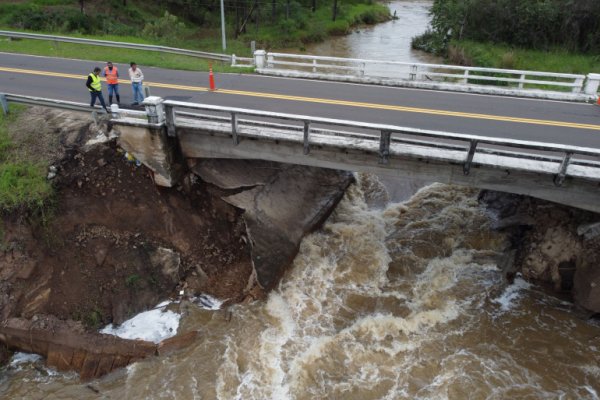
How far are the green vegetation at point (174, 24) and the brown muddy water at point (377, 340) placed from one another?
10482mm

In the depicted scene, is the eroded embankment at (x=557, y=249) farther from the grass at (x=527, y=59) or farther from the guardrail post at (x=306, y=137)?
the grass at (x=527, y=59)

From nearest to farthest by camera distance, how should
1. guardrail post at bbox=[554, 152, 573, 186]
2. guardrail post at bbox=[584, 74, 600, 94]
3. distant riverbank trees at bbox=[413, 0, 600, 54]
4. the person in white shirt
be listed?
guardrail post at bbox=[554, 152, 573, 186] < the person in white shirt < guardrail post at bbox=[584, 74, 600, 94] < distant riverbank trees at bbox=[413, 0, 600, 54]

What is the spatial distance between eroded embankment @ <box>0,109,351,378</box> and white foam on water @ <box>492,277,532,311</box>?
5.86 m

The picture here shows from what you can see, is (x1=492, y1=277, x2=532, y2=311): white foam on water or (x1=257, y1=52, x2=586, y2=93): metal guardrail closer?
(x1=492, y1=277, x2=532, y2=311): white foam on water

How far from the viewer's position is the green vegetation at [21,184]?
11.9 meters

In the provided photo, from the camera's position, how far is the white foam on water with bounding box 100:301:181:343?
38.1 ft

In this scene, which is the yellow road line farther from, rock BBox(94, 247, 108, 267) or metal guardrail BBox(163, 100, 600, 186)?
rock BBox(94, 247, 108, 267)

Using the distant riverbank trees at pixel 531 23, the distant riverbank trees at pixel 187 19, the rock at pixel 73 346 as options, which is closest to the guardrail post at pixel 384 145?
the rock at pixel 73 346

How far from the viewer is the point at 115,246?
488 inches

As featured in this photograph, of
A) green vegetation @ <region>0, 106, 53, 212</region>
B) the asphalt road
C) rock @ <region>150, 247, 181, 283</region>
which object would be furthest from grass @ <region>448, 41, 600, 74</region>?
green vegetation @ <region>0, 106, 53, 212</region>

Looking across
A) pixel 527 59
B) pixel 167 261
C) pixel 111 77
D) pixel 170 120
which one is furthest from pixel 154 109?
pixel 527 59

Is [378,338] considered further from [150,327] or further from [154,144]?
[154,144]

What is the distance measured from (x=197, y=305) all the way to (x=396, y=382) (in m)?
5.54

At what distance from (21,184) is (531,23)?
29.5 meters
